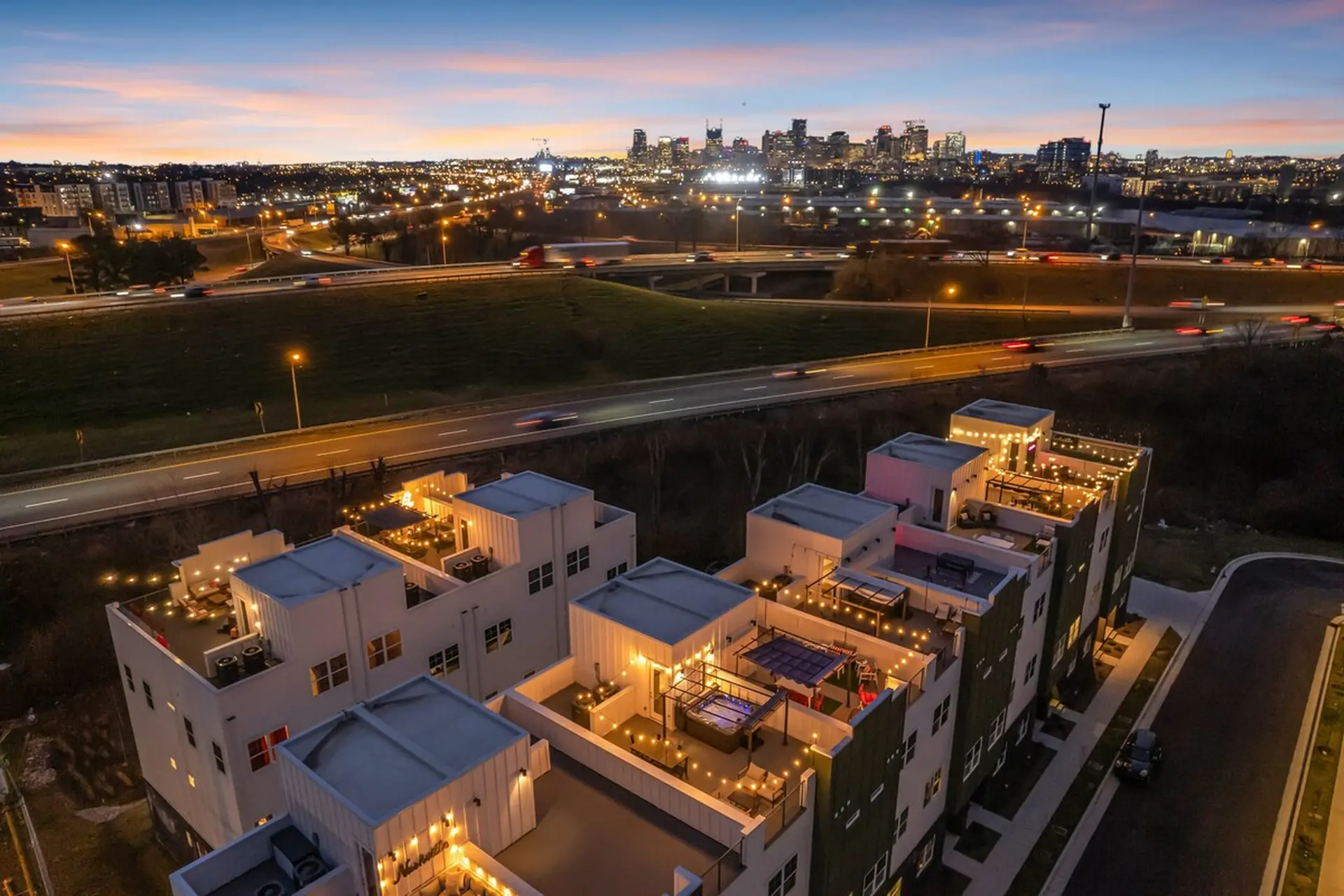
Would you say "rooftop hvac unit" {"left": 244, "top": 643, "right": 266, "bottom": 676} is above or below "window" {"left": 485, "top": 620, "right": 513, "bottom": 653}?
above

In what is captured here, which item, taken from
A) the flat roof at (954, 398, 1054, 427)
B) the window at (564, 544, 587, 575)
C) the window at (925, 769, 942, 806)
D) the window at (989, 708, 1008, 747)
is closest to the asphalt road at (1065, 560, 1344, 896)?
the window at (989, 708, 1008, 747)

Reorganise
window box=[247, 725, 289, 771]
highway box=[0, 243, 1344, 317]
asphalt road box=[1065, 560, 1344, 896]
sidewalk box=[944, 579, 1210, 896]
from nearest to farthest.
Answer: window box=[247, 725, 289, 771]
asphalt road box=[1065, 560, 1344, 896]
sidewalk box=[944, 579, 1210, 896]
highway box=[0, 243, 1344, 317]

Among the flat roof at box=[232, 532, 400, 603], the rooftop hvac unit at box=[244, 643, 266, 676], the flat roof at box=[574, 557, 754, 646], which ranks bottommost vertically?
the rooftop hvac unit at box=[244, 643, 266, 676]

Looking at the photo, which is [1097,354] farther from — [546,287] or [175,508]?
[175,508]

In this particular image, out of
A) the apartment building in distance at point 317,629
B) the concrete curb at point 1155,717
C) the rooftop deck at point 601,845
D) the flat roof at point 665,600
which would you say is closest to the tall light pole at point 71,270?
the apartment building in distance at point 317,629

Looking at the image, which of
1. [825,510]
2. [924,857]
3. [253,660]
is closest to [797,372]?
[825,510]

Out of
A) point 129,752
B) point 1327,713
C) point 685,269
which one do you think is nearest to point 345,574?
point 129,752

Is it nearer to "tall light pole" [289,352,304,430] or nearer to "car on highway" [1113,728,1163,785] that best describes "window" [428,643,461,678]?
"car on highway" [1113,728,1163,785]

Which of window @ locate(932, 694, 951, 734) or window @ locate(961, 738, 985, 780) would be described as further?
window @ locate(961, 738, 985, 780)
